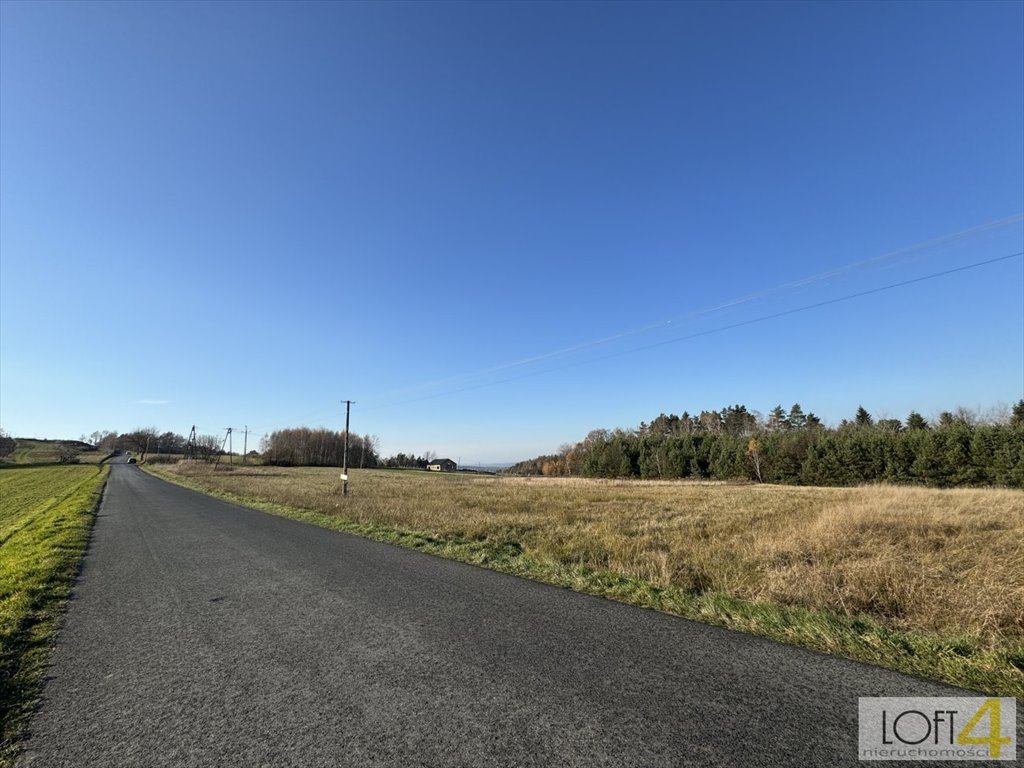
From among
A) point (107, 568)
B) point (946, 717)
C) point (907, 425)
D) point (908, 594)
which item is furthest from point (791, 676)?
point (907, 425)

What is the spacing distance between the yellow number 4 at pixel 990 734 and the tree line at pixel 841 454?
190 feet

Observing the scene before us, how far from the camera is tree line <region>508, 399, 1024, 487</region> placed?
46375mm

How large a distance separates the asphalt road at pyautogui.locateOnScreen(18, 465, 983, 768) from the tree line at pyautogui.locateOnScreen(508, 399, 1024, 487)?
5852 cm

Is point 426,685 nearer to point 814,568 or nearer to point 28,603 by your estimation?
point 28,603

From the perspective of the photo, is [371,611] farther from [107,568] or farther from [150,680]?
[107,568]

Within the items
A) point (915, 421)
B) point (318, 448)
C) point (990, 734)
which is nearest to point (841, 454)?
point (915, 421)

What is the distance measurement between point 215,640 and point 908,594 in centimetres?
899

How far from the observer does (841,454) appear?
188ft

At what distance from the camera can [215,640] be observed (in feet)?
17.3

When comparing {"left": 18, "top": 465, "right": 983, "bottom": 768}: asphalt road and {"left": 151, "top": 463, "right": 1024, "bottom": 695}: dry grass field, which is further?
{"left": 151, "top": 463, "right": 1024, "bottom": 695}: dry grass field

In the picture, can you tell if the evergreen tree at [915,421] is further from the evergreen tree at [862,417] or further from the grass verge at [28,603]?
the grass verge at [28,603]

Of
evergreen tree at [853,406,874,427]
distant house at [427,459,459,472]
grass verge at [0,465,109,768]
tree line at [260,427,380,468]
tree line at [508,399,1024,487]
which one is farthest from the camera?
distant house at [427,459,459,472]

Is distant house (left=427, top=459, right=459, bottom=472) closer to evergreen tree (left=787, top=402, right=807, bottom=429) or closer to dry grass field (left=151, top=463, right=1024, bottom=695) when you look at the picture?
evergreen tree (left=787, top=402, right=807, bottom=429)

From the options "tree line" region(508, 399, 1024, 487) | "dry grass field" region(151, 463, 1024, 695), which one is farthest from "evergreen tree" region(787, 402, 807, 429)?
"dry grass field" region(151, 463, 1024, 695)
